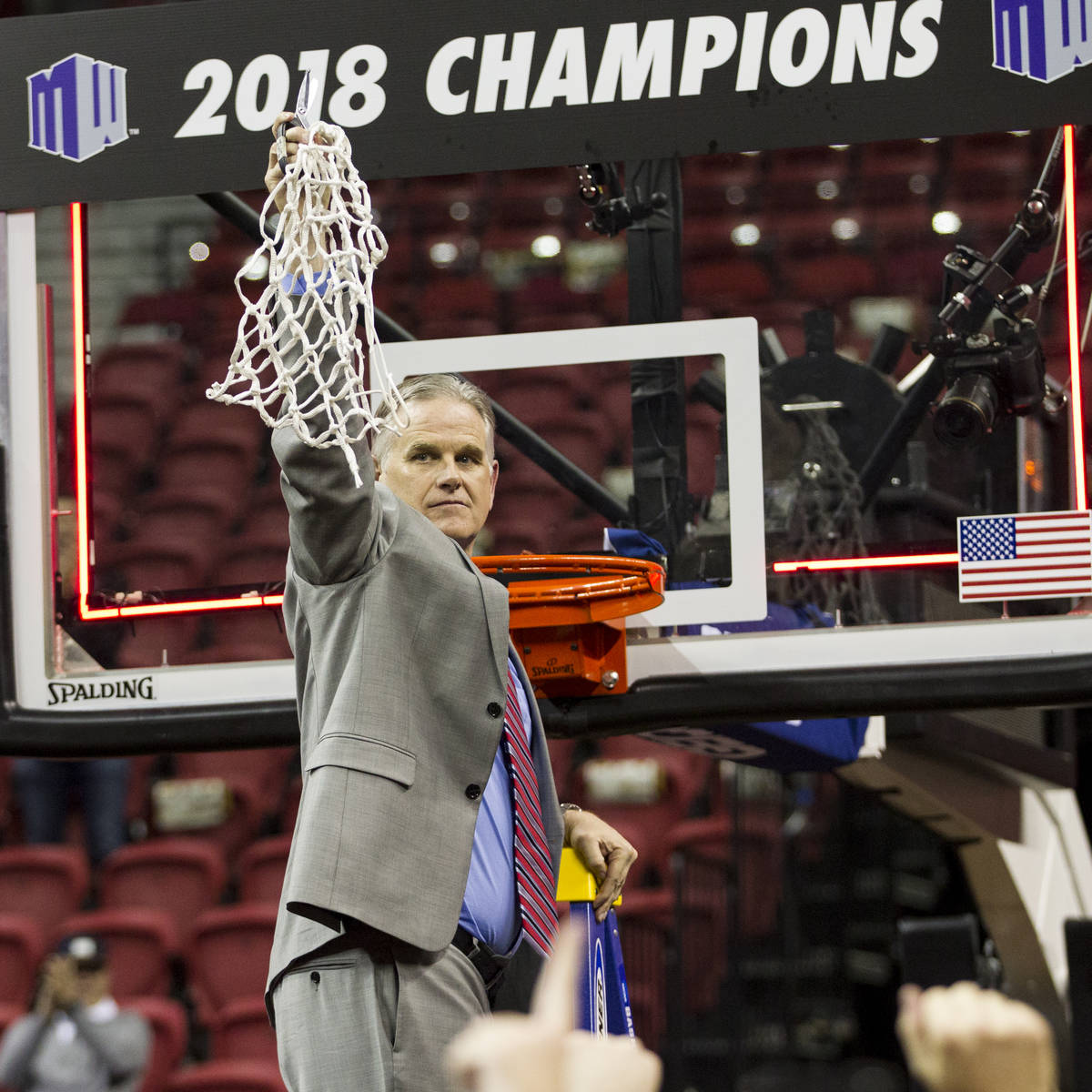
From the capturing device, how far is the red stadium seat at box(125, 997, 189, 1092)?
5.80 meters

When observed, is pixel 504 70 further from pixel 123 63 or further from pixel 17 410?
pixel 17 410

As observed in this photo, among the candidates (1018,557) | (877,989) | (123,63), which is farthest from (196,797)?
(1018,557)

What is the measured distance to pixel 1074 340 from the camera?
10.6ft

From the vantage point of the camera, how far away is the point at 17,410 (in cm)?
338

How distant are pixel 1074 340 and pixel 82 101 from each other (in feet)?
6.60

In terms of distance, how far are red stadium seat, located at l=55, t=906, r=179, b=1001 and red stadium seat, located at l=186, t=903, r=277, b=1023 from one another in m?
0.15

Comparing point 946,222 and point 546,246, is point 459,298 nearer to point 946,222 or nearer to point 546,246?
point 546,246

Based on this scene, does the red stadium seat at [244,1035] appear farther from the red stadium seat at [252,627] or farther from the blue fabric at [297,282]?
the blue fabric at [297,282]

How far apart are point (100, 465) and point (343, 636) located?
4.76 ft

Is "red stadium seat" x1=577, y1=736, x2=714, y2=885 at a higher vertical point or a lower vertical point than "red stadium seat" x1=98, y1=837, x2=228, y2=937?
higher

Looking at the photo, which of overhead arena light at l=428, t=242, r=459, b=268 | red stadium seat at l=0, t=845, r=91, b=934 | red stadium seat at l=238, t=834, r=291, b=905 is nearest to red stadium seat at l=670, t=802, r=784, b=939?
red stadium seat at l=238, t=834, r=291, b=905

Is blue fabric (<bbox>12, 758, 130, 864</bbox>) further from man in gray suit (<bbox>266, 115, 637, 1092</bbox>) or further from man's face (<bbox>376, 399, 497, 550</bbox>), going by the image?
man in gray suit (<bbox>266, 115, 637, 1092</bbox>)

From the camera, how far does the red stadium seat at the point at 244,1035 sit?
19.4ft

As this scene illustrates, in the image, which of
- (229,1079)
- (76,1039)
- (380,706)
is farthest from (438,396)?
(229,1079)
